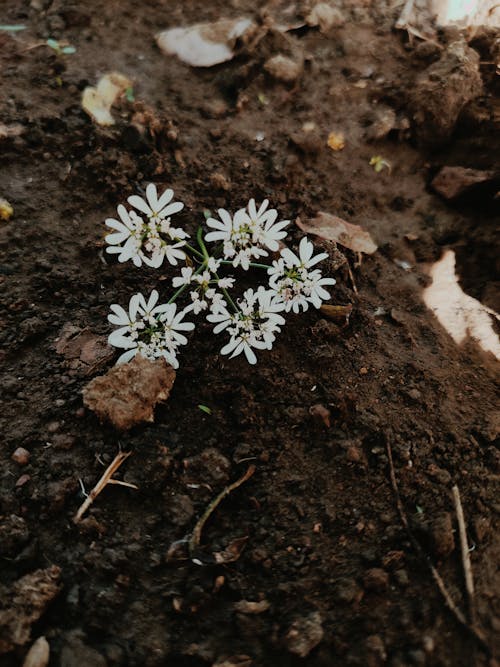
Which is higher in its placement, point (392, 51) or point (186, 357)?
point (392, 51)

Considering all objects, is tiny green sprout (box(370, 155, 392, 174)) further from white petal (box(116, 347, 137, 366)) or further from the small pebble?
the small pebble

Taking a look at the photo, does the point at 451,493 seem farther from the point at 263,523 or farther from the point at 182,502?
the point at 182,502

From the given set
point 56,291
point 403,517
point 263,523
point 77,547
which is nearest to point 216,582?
point 263,523

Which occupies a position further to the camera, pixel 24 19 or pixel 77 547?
pixel 24 19

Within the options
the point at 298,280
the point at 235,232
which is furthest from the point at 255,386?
the point at 235,232

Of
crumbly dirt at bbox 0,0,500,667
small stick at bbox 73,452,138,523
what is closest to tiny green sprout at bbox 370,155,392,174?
crumbly dirt at bbox 0,0,500,667

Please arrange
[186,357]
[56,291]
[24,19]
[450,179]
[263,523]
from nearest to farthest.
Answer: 1. [263,523]
2. [186,357]
3. [56,291]
4. [450,179]
5. [24,19]

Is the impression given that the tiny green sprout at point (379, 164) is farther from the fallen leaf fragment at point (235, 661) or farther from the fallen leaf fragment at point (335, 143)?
the fallen leaf fragment at point (235, 661)
